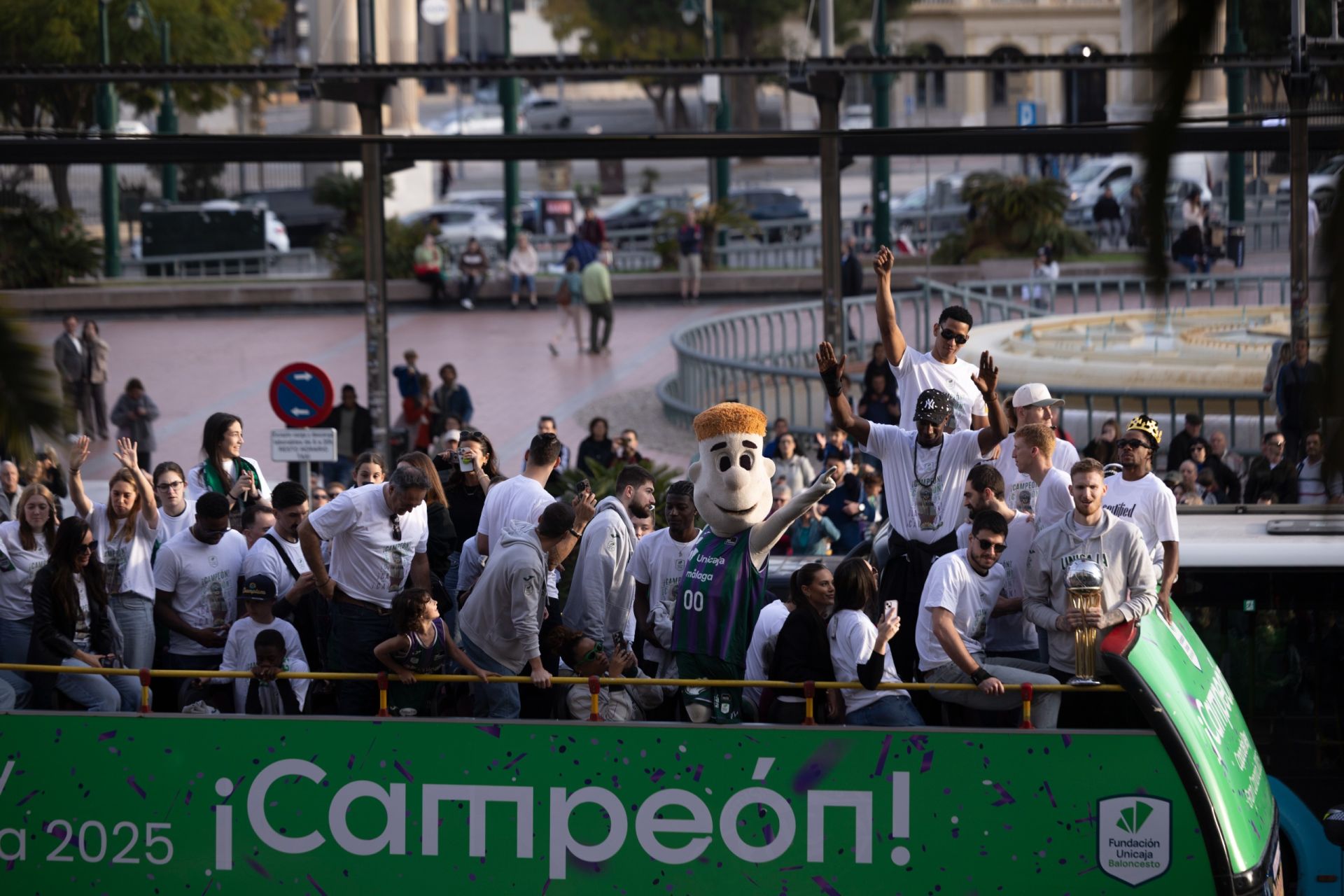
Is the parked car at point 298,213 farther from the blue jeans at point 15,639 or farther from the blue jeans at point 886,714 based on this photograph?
the blue jeans at point 886,714

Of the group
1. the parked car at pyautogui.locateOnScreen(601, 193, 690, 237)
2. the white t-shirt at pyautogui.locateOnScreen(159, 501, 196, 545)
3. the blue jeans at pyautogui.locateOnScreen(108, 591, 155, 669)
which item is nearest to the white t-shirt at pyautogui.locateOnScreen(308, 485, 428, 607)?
the blue jeans at pyautogui.locateOnScreen(108, 591, 155, 669)

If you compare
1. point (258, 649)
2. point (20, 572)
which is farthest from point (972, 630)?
point (20, 572)

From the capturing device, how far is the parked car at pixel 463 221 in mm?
42438

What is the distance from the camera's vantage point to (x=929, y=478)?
8.21 meters

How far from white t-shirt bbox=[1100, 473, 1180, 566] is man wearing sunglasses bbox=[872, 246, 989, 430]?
2.96 ft

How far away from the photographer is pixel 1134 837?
22.7 feet

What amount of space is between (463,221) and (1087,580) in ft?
124

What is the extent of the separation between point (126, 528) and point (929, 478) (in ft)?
12.6

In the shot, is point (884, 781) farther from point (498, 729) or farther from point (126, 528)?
point (126, 528)

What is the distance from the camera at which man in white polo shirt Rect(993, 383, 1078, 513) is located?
340 inches

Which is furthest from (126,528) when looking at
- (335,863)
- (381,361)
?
(381,361)

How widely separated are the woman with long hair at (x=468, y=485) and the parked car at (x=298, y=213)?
36129mm

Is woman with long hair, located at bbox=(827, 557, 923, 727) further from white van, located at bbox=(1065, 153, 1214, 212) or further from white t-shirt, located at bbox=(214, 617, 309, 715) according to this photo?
white van, located at bbox=(1065, 153, 1214, 212)

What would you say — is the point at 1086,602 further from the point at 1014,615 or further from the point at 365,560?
the point at 365,560
